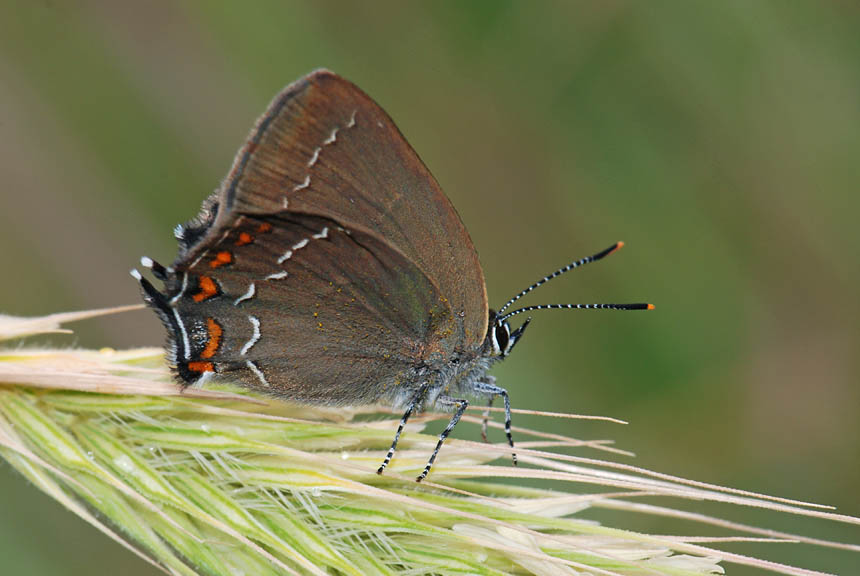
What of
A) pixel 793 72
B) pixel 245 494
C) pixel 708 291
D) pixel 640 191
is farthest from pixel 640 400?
pixel 245 494

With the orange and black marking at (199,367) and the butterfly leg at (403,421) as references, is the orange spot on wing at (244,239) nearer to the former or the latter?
the orange and black marking at (199,367)

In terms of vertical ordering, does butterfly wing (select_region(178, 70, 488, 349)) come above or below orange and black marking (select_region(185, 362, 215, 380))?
above

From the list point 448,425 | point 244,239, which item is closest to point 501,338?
point 448,425

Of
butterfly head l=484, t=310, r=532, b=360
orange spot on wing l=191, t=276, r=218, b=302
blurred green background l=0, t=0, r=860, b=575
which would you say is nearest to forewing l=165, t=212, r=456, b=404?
orange spot on wing l=191, t=276, r=218, b=302

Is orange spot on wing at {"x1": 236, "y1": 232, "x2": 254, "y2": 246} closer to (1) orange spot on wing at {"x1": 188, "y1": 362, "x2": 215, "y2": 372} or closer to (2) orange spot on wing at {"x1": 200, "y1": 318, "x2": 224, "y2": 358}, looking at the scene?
(2) orange spot on wing at {"x1": 200, "y1": 318, "x2": 224, "y2": 358}

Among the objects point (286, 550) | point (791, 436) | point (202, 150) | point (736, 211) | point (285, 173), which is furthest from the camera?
point (202, 150)

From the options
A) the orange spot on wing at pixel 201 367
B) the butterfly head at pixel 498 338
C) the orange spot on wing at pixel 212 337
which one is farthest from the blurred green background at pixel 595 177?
the orange spot on wing at pixel 201 367

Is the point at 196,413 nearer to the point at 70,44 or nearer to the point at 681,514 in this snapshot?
the point at 681,514
